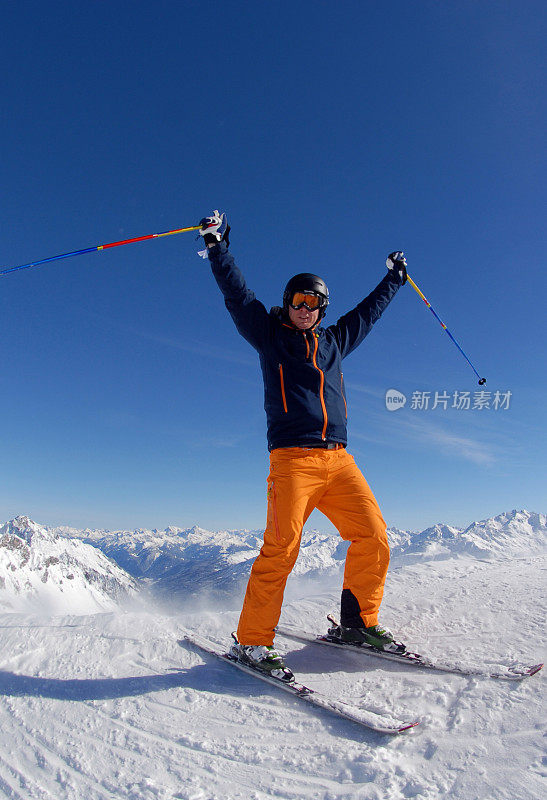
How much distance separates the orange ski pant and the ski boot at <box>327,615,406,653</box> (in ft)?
0.29

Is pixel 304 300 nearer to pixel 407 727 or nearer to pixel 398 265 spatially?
pixel 398 265

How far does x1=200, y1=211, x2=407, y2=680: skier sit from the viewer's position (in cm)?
381

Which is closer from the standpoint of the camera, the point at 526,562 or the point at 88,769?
the point at 88,769

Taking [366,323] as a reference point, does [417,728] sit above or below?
below

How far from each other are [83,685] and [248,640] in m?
1.40

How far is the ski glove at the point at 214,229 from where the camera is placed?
455cm

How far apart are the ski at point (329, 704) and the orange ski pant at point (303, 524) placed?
27 cm

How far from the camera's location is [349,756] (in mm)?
2320

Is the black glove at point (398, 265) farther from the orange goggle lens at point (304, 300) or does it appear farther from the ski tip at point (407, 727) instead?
the ski tip at point (407, 727)

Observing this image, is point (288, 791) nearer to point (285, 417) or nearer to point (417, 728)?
point (417, 728)

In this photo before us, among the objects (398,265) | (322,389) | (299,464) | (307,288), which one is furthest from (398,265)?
(299,464)

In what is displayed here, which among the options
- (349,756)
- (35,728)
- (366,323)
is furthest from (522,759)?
(366,323)

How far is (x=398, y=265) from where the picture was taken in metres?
6.04

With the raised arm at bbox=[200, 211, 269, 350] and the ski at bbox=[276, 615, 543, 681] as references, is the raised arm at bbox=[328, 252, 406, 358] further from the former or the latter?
the ski at bbox=[276, 615, 543, 681]
